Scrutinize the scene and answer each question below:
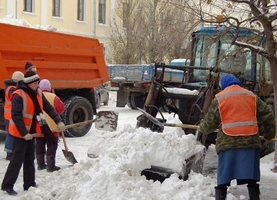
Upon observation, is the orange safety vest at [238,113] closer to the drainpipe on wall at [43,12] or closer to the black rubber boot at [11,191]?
the black rubber boot at [11,191]

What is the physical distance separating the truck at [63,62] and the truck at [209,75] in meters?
2.75

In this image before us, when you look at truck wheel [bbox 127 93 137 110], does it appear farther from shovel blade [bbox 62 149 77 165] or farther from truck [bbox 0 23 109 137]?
shovel blade [bbox 62 149 77 165]

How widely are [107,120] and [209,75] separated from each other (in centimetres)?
180

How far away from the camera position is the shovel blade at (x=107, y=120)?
26.9 feet

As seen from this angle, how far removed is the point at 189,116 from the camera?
331 inches

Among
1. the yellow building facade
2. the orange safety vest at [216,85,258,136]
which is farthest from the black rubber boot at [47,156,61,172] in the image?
the yellow building facade

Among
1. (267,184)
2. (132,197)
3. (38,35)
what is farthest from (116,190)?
(38,35)

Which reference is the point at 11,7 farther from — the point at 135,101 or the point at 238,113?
the point at 238,113

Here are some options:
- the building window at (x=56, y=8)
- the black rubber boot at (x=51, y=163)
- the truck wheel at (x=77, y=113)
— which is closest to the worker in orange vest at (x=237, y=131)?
the black rubber boot at (x=51, y=163)

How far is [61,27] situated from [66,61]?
1669 cm

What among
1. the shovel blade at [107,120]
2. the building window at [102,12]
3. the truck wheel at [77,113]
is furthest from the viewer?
the building window at [102,12]

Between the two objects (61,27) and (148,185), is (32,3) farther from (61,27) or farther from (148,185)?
(148,185)

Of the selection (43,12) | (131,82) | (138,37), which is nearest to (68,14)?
(43,12)

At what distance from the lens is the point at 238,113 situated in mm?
5133
